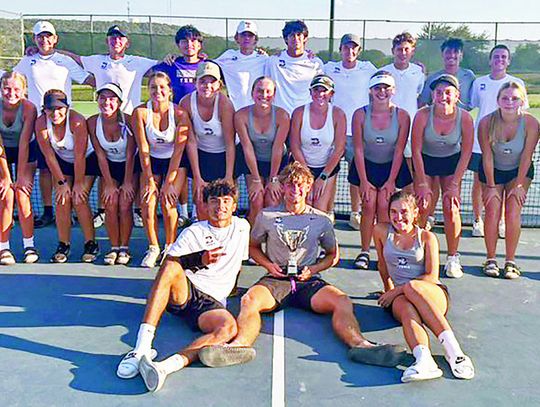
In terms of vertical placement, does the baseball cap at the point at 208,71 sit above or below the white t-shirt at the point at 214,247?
above

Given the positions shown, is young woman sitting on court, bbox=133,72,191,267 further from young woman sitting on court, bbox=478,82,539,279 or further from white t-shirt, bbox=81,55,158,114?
young woman sitting on court, bbox=478,82,539,279

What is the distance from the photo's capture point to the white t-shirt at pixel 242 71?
20.8ft

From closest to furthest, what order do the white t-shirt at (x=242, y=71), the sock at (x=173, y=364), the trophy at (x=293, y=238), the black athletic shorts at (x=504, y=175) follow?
the sock at (x=173, y=364)
the trophy at (x=293, y=238)
the black athletic shorts at (x=504, y=175)
the white t-shirt at (x=242, y=71)

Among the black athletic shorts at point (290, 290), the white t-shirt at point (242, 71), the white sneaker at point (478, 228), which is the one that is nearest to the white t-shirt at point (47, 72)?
the white t-shirt at point (242, 71)

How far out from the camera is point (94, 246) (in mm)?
5355

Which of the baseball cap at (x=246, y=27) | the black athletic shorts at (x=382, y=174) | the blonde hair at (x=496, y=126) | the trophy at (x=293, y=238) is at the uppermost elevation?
the baseball cap at (x=246, y=27)

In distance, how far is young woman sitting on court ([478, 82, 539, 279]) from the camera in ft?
16.1

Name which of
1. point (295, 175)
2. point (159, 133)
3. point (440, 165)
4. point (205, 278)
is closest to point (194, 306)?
point (205, 278)

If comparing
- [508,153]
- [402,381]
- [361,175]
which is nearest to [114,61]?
[361,175]

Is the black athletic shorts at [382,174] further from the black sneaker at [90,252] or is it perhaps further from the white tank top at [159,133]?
the black sneaker at [90,252]

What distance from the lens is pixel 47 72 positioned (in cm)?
626

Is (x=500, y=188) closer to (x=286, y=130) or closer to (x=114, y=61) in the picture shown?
(x=286, y=130)

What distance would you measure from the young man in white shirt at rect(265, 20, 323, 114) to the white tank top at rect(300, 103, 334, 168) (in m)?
1.16

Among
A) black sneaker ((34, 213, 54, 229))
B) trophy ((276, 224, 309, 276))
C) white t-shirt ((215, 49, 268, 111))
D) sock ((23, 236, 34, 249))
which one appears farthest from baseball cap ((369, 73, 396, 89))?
black sneaker ((34, 213, 54, 229))
